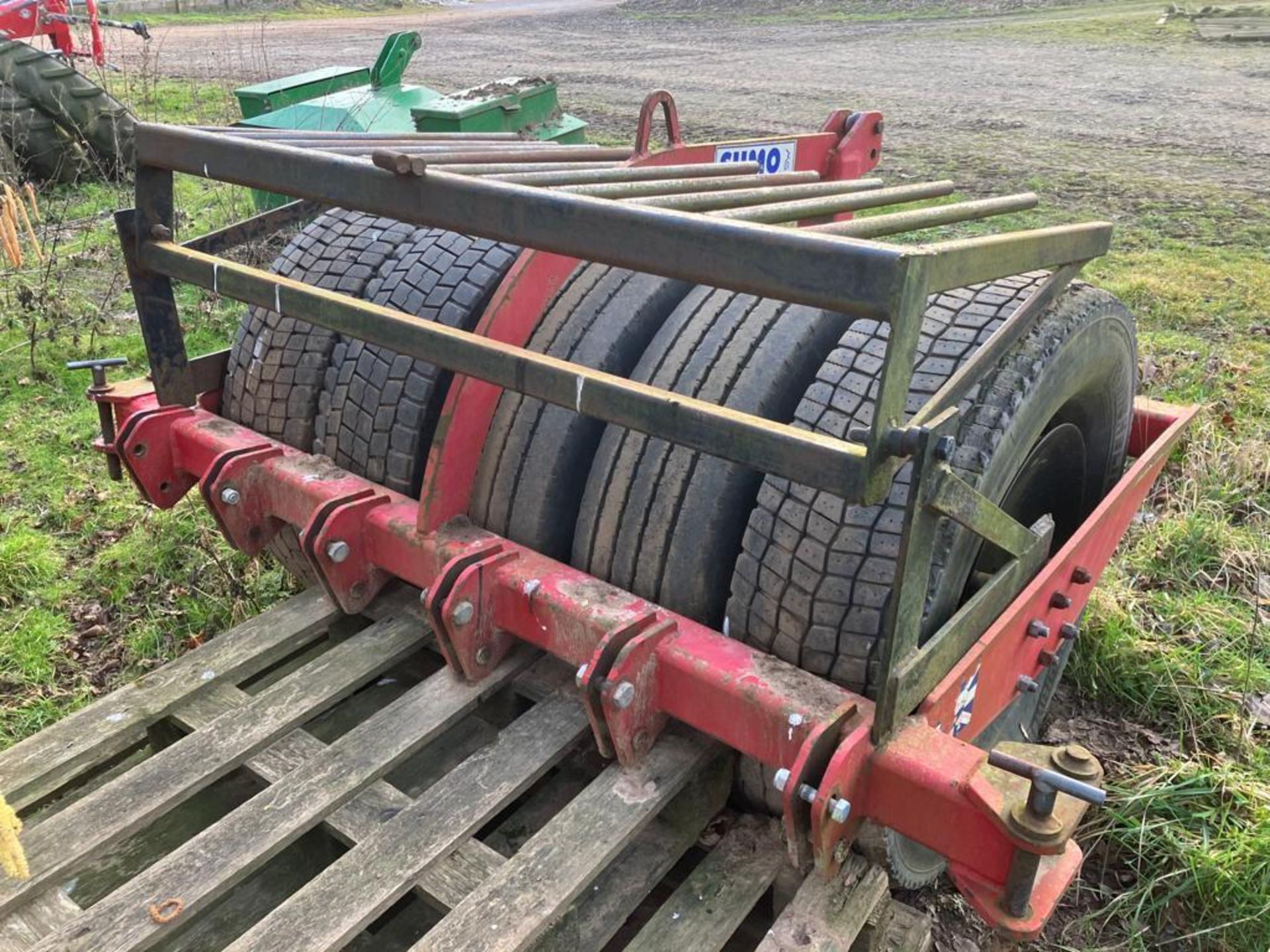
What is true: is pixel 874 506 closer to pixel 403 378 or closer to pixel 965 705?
pixel 965 705

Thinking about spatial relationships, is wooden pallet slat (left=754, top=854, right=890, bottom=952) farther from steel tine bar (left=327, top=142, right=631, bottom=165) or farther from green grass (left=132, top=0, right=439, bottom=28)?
green grass (left=132, top=0, right=439, bottom=28)

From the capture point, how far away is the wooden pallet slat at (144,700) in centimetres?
211

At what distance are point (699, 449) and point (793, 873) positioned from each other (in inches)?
34.9

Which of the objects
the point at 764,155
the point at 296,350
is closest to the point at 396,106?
the point at 764,155

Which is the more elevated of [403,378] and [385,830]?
[403,378]

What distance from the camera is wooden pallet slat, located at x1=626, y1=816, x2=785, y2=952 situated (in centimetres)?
180

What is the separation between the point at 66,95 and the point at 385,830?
758 centimetres

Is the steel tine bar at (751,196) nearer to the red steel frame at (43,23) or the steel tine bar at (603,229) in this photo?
the steel tine bar at (603,229)

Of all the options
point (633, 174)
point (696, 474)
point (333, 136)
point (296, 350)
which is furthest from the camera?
point (296, 350)

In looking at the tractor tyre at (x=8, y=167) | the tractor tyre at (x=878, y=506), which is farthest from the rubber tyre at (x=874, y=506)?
the tractor tyre at (x=8, y=167)

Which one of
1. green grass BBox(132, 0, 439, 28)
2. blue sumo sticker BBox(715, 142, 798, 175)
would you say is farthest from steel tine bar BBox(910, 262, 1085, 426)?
green grass BBox(132, 0, 439, 28)

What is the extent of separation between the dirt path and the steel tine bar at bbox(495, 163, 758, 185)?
676 cm

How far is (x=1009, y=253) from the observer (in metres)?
1.62

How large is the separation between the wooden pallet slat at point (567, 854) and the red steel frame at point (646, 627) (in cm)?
6
